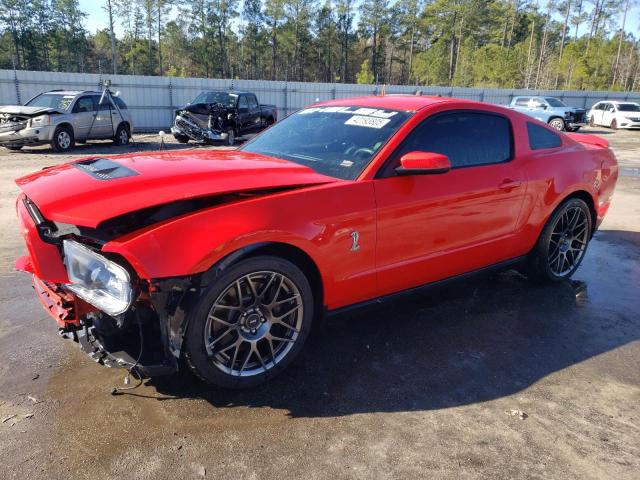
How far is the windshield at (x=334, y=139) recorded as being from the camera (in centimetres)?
324

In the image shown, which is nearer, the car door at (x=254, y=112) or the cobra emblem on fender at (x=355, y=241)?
the cobra emblem on fender at (x=355, y=241)

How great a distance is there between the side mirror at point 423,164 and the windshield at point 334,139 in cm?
24

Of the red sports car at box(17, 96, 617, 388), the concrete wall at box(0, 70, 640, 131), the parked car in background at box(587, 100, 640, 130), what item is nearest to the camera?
the red sports car at box(17, 96, 617, 388)

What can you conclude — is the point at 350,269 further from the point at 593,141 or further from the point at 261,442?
the point at 593,141

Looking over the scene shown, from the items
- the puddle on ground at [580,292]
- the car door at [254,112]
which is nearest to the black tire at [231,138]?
the car door at [254,112]

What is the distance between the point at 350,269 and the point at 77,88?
21.2m

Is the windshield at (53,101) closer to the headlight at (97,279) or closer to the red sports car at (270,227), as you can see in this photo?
the red sports car at (270,227)

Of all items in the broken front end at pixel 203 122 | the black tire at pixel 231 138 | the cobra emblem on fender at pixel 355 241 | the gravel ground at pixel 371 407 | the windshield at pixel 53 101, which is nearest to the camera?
the gravel ground at pixel 371 407

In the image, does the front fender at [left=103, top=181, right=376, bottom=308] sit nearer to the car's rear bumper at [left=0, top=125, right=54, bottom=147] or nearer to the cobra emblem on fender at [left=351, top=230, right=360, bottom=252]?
the cobra emblem on fender at [left=351, top=230, right=360, bottom=252]

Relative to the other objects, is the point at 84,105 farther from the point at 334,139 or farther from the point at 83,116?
the point at 334,139

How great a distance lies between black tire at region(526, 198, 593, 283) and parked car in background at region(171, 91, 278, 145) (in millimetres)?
11550

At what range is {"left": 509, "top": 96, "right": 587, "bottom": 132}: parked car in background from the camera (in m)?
23.7

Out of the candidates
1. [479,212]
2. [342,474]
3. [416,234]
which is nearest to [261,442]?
[342,474]

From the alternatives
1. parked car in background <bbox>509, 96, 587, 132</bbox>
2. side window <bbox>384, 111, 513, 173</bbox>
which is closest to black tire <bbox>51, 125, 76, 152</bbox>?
side window <bbox>384, 111, 513, 173</bbox>
